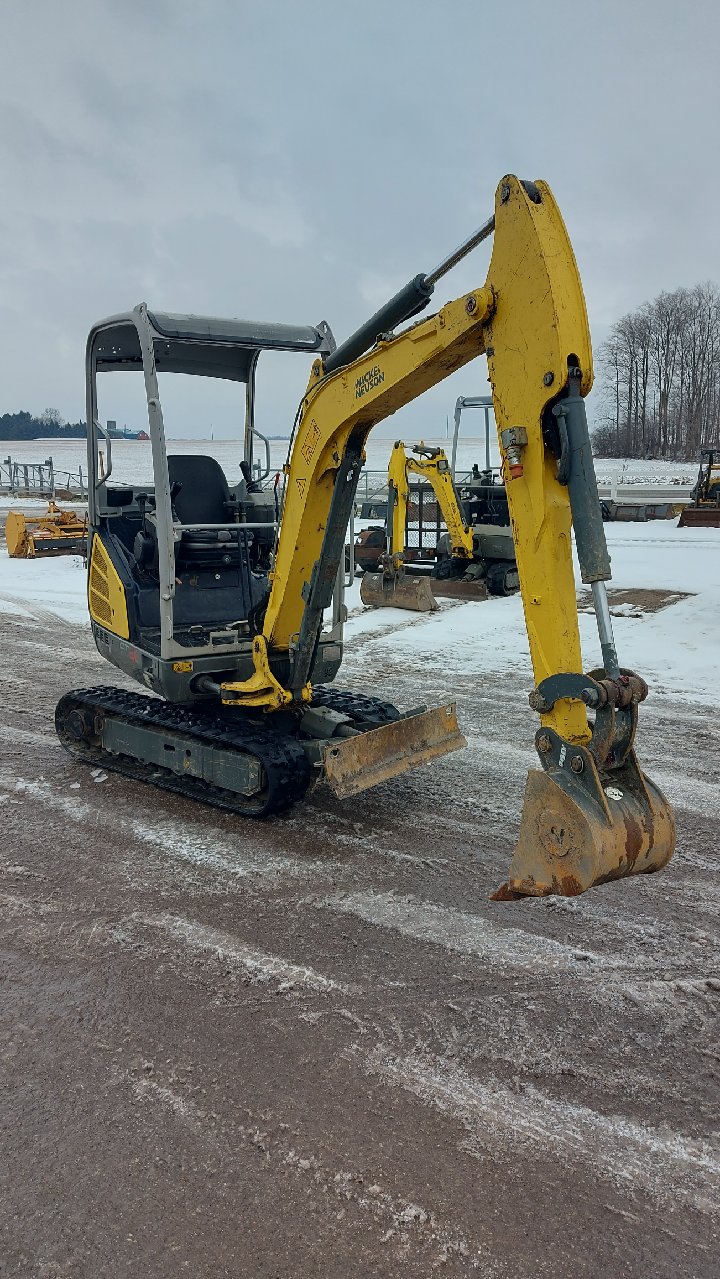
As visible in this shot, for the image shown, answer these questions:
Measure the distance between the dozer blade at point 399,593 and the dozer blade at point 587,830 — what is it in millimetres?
9243

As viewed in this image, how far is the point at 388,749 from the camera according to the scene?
211 inches

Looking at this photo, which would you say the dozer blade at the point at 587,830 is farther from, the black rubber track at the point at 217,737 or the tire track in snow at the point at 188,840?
the black rubber track at the point at 217,737

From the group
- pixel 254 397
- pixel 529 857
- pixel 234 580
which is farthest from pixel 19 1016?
pixel 254 397

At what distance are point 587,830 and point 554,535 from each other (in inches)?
45.5

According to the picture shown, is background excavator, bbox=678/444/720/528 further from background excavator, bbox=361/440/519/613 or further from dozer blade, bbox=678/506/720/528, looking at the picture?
background excavator, bbox=361/440/519/613

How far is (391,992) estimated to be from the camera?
3.64 m

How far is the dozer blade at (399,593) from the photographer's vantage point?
1264cm

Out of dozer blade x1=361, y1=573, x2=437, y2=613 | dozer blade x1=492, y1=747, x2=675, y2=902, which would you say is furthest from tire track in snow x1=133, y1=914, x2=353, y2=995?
dozer blade x1=361, y1=573, x2=437, y2=613

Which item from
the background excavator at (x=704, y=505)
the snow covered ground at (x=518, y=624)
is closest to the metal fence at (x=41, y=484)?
the snow covered ground at (x=518, y=624)

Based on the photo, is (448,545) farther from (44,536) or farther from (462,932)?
(462,932)

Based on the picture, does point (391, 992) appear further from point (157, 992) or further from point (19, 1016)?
point (19, 1016)

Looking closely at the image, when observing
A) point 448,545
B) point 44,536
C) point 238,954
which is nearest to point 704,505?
point 448,545

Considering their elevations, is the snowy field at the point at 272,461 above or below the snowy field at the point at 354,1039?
above

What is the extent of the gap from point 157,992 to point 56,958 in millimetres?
572
